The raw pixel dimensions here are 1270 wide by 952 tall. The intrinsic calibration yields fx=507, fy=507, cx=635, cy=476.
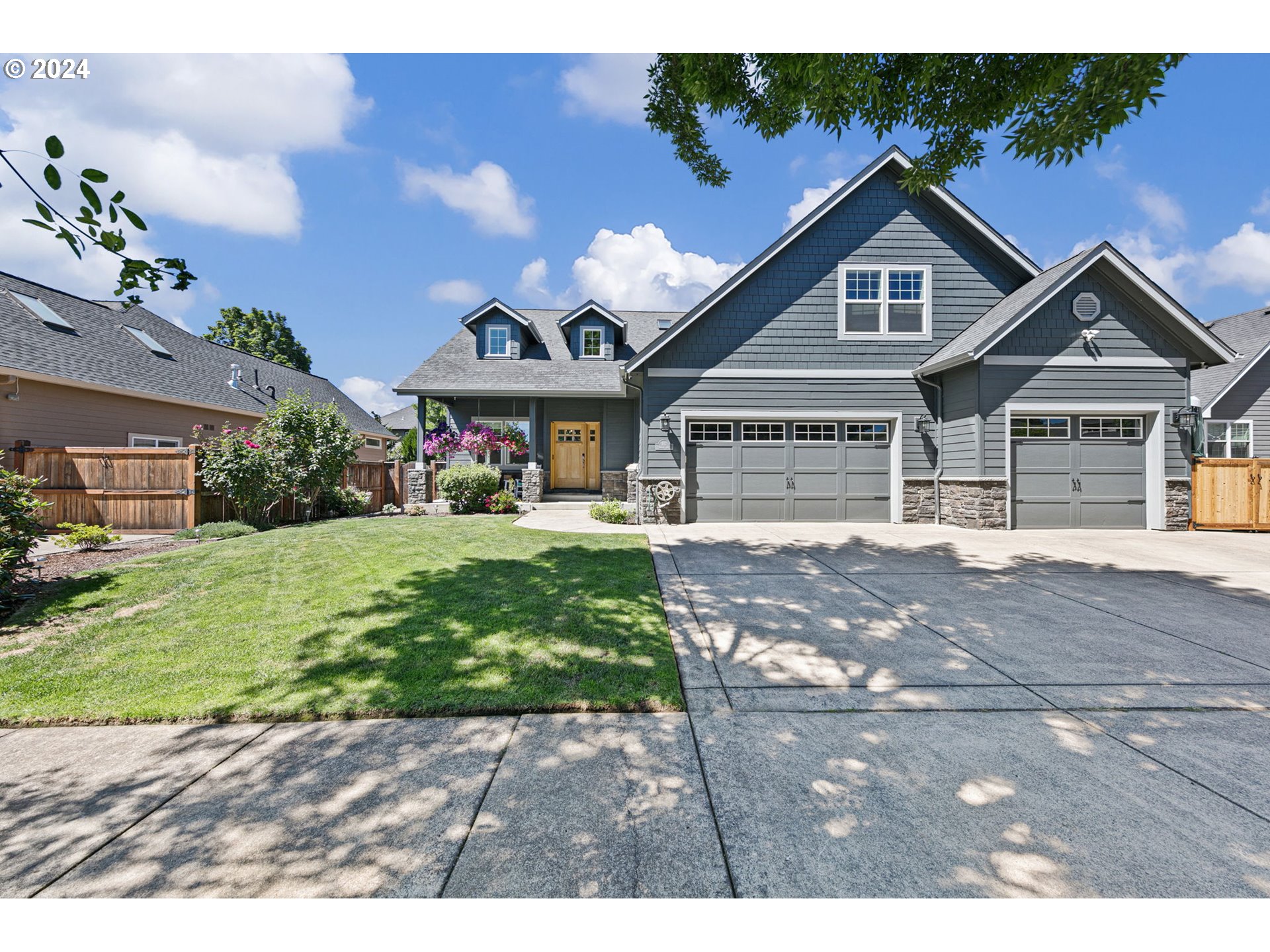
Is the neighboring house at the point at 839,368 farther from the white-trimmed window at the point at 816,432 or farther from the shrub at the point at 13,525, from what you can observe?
the shrub at the point at 13,525

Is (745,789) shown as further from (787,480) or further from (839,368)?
(839,368)

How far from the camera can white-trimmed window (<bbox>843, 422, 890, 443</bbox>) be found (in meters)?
12.4

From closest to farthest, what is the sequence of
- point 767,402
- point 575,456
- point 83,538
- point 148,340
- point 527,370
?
1. point 83,538
2. point 767,402
3. point 148,340
4. point 527,370
5. point 575,456

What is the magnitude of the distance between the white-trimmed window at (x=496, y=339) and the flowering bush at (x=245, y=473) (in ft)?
26.3

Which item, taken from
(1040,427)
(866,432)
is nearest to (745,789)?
(866,432)

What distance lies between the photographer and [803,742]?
301 cm

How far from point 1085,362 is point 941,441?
3112 mm

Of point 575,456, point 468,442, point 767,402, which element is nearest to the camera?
point 767,402

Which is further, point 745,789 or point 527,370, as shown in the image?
point 527,370

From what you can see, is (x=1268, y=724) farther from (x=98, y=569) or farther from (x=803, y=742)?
(x=98, y=569)

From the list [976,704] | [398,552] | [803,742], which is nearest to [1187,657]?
[976,704]

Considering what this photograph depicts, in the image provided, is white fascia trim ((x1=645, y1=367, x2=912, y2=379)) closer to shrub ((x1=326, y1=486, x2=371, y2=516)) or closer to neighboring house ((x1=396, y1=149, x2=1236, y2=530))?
neighboring house ((x1=396, y1=149, x2=1236, y2=530))

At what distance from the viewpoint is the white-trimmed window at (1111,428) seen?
36.6ft

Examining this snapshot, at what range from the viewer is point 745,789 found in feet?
8.46
